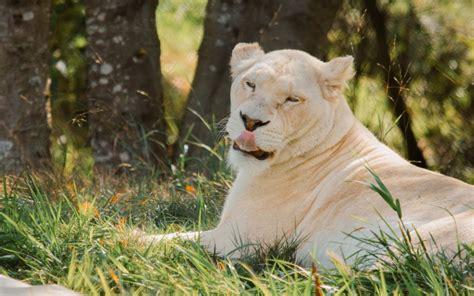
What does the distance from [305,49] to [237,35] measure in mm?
627

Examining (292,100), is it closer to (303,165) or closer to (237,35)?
(303,165)

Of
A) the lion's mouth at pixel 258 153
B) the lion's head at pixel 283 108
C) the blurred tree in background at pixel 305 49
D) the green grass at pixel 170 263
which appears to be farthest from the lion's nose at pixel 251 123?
the blurred tree in background at pixel 305 49

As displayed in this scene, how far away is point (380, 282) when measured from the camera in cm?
413

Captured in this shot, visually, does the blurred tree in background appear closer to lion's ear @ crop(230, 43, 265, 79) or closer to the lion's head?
lion's ear @ crop(230, 43, 265, 79)

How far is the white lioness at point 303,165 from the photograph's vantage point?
5445 mm

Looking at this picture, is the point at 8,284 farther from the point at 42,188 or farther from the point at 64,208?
the point at 42,188

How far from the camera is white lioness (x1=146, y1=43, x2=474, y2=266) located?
545 centimetres

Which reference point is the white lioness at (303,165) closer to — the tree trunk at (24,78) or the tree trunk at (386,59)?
the tree trunk at (24,78)

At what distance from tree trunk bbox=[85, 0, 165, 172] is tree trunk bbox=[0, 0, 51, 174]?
1.90ft

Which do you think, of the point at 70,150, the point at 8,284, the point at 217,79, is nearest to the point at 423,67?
the point at 217,79

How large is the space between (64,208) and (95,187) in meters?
1.32

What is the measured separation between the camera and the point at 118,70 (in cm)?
901

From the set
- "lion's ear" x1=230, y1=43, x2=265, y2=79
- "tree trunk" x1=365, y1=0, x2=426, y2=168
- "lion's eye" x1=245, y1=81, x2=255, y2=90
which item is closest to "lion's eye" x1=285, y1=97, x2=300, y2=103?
"lion's eye" x1=245, y1=81, x2=255, y2=90

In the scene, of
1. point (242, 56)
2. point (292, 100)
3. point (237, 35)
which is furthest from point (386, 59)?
point (292, 100)
